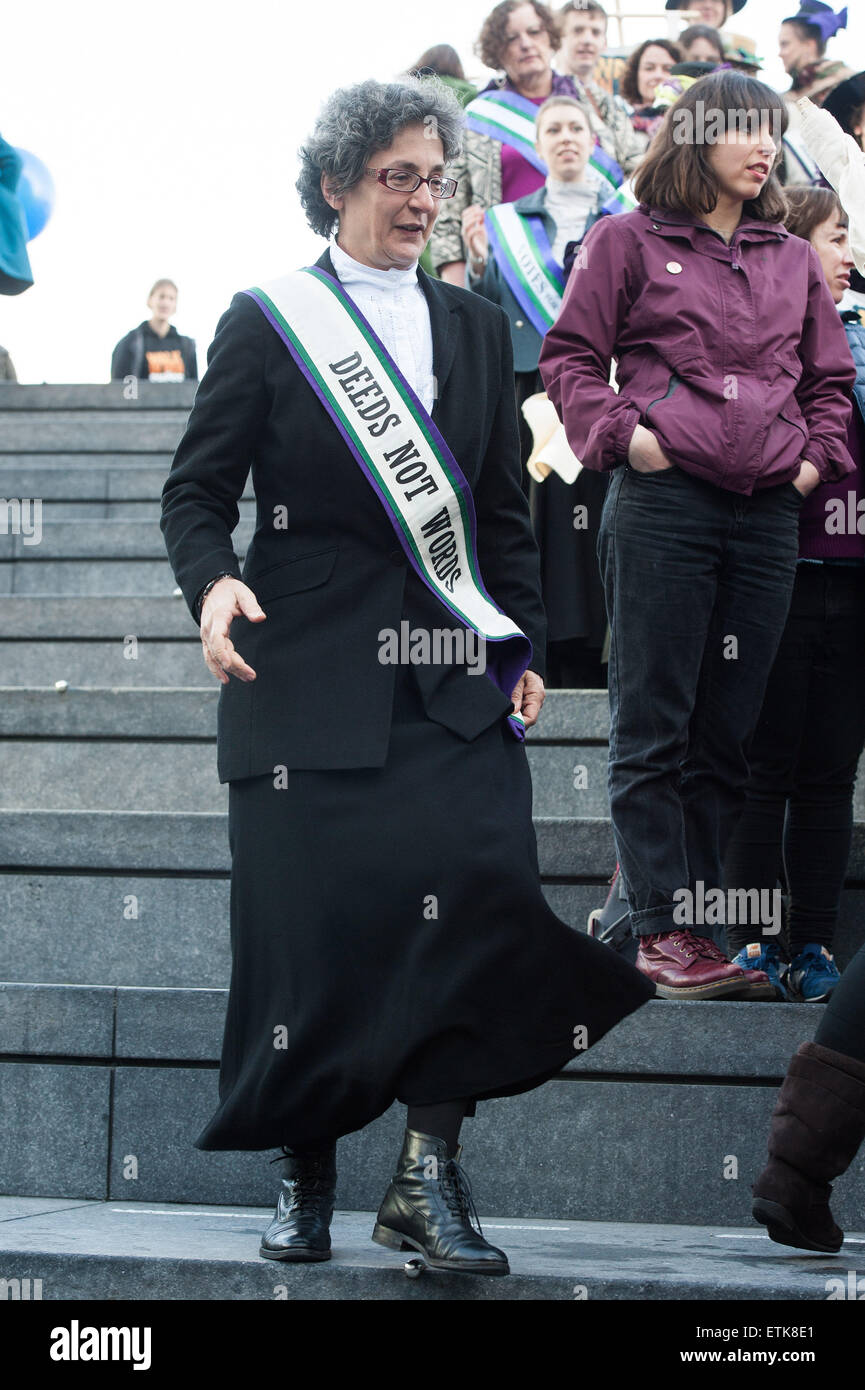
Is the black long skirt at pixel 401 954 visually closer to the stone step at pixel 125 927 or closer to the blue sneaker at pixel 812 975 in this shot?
the blue sneaker at pixel 812 975

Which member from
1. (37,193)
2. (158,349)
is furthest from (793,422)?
(158,349)

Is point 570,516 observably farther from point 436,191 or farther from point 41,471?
point 41,471

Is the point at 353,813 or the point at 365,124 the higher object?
the point at 365,124

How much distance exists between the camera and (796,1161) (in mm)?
2705

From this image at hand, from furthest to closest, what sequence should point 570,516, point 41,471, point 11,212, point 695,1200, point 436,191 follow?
point 41,471 < point 570,516 < point 11,212 < point 695,1200 < point 436,191

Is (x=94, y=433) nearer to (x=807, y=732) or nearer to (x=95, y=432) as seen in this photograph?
(x=95, y=432)

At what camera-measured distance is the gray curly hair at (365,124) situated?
2.86 metres

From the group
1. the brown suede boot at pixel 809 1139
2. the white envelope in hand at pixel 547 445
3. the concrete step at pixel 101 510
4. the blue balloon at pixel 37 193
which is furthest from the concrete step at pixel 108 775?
the blue balloon at pixel 37 193

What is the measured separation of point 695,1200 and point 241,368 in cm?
164

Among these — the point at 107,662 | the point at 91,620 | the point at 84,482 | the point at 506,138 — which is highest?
→ the point at 506,138

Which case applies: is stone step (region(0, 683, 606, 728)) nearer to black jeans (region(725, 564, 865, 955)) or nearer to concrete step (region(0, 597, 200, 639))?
concrete step (region(0, 597, 200, 639))

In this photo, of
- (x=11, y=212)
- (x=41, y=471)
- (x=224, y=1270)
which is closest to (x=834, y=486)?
(x=224, y=1270)

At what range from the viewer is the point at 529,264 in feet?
18.0

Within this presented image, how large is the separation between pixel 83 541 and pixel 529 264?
6.74ft
